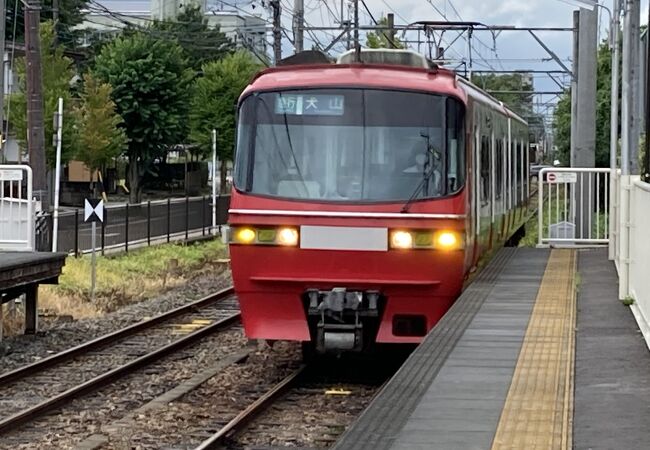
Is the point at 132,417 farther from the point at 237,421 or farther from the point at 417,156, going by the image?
the point at 417,156

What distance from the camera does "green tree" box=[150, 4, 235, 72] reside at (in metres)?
85.5

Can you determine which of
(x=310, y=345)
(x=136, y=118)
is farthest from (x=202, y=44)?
(x=310, y=345)

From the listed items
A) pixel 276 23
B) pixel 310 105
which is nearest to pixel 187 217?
pixel 276 23

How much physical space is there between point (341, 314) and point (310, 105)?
199 centimetres

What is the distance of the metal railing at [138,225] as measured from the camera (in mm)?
26406

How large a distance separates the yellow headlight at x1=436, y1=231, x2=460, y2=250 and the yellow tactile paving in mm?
929

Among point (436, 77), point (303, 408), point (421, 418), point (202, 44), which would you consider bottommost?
point (303, 408)

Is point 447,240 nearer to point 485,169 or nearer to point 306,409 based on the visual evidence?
point 306,409

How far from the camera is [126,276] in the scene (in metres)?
24.5

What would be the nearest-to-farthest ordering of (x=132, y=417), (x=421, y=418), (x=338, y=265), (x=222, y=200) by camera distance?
(x=421, y=418) < (x=132, y=417) < (x=338, y=265) < (x=222, y=200)

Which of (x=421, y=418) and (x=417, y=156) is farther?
(x=417, y=156)

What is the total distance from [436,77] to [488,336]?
11.2ft

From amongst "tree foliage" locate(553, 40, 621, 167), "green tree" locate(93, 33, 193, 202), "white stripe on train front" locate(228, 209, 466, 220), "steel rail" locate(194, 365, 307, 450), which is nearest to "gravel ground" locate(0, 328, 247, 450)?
"steel rail" locate(194, 365, 307, 450)

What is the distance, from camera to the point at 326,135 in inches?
465
